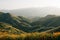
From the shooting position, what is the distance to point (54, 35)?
39750 mm

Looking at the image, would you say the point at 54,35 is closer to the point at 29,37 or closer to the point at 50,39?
the point at 50,39

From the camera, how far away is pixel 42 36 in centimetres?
3994

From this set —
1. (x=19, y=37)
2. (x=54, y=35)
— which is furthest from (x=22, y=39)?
(x=54, y=35)

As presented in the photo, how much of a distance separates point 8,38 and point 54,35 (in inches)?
378

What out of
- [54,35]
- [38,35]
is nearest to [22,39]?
[38,35]

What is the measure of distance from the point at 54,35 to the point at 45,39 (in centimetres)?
205

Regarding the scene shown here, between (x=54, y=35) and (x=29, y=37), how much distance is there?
Result: 17.2 ft

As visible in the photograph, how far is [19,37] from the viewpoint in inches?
1558

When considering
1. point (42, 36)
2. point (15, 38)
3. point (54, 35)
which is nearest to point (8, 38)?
point (15, 38)

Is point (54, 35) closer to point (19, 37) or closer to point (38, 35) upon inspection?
point (38, 35)

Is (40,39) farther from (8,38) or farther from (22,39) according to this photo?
(8,38)

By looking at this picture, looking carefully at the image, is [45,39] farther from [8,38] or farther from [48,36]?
[8,38]

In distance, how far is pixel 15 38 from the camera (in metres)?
39.6

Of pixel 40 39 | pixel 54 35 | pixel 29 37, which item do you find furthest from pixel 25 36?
pixel 54 35
